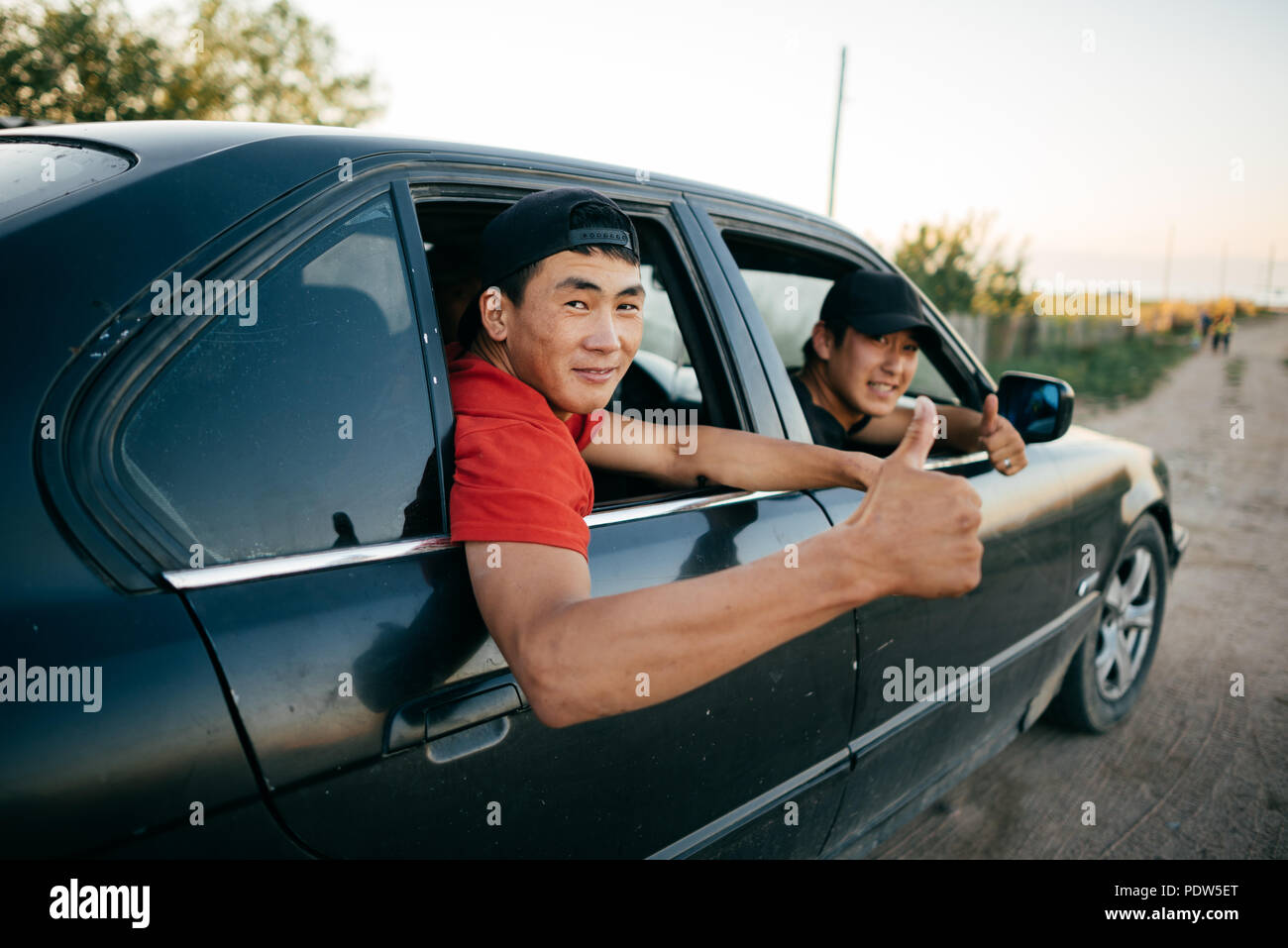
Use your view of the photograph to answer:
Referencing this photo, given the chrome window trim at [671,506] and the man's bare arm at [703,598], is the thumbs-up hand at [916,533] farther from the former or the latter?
the chrome window trim at [671,506]

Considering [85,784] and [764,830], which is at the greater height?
[85,784]

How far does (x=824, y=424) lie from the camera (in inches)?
104

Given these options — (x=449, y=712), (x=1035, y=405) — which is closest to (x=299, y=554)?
(x=449, y=712)

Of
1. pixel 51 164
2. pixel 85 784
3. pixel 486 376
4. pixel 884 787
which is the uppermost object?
pixel 51 164

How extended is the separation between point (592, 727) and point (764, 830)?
66cm

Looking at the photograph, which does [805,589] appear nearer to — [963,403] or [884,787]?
[884,787]

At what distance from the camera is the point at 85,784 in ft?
2.90

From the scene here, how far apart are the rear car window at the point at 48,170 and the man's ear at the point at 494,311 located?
61 cm

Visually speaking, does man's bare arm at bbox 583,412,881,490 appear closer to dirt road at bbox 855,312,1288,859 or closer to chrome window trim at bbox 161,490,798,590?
chrome window trim at bbox 161,490,798,590

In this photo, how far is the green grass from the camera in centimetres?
2088

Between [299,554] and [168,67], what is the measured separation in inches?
715

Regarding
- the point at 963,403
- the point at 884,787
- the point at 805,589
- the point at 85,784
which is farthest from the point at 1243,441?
the point at 85,784

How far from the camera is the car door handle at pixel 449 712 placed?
1.15 meters

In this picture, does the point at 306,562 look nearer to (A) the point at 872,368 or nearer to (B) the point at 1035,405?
(A) the point at 872,368
